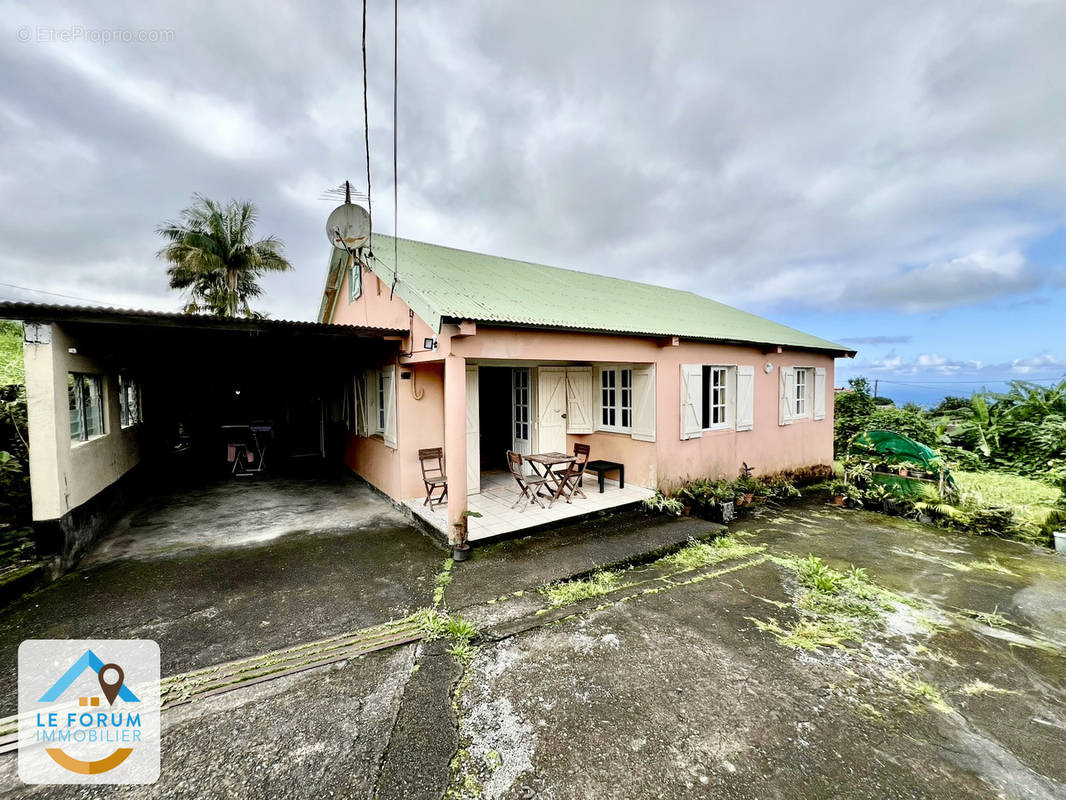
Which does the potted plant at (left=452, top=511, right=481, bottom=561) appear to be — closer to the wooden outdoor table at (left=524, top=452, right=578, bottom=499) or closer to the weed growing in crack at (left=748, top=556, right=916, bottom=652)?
the wooden outdoor table at (left=524, top=452, right=578, bottom=499)

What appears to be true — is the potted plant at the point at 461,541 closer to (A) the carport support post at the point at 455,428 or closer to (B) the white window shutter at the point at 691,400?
(A) the carport support post at the point at 455,428

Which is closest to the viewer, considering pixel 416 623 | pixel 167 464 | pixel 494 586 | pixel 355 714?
pixel 355 714

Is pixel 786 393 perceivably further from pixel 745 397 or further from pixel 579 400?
pixel 579 400

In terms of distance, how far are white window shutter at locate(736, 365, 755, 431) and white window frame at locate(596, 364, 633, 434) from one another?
253cm

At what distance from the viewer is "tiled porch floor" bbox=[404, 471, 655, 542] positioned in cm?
588

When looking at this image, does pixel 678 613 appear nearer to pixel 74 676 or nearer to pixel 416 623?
pixel 416 623

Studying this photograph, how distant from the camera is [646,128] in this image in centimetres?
988

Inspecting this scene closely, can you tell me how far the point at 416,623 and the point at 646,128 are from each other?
1120 centimetres

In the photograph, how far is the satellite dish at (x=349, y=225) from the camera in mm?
6578

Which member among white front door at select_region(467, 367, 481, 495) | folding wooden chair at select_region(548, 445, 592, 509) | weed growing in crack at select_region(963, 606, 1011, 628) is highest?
white front door at select_region(467, 367, 481, 495)

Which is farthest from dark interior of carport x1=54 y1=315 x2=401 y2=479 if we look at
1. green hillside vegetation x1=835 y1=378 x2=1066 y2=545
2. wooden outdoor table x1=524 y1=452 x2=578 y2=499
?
green hillside vegetation x1=835 y1=378 x2=1066 y2=545

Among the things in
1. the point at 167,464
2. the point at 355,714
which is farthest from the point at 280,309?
the point at 355,714

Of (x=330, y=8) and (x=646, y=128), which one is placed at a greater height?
(x=646, y=128)

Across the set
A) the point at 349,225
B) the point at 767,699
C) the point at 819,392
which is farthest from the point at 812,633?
the point at 819,392
